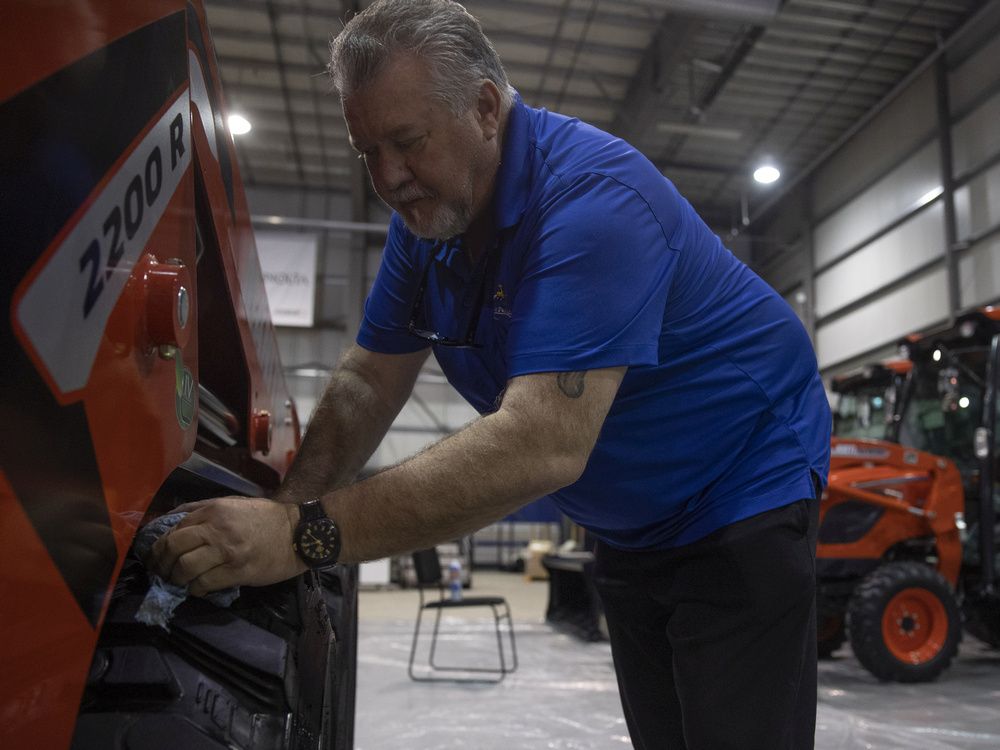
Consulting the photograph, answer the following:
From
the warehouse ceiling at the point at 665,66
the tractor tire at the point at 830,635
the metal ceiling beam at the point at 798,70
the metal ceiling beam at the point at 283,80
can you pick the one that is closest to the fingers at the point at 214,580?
the tractor tire at the point at 830,635

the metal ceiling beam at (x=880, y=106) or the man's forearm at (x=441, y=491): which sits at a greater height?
the metal ceiling beam at (x=880, y=106)

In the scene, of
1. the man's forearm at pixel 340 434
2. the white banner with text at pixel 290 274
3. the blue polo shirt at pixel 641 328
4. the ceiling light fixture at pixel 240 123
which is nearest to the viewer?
the blue polo shirt at pixel 641 328

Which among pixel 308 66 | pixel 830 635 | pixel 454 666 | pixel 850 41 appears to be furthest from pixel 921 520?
pixel 308 66

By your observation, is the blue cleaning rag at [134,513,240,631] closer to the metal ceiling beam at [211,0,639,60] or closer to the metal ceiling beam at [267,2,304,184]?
the metal ceiling beam at [211,0,639,60]

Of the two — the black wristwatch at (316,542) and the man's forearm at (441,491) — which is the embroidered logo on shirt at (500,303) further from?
the black wristwatch at (316,542)

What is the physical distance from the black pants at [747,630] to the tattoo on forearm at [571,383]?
45cm

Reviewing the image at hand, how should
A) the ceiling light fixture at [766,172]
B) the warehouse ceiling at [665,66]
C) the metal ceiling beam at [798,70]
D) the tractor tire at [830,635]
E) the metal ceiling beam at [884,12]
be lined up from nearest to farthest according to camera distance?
the tractor tire at [830,635] → the metal ceiling beam at [884,12] → the warehouse ceiling at [665,66] → the metal ceiling beam at [798,70] → the ceiling light fixture at [766,172]

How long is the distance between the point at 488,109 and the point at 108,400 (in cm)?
78

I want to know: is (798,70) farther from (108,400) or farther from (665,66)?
(108,400)

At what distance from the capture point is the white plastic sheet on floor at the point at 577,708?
11.1 feet

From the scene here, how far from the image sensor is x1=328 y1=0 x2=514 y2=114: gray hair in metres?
1.14

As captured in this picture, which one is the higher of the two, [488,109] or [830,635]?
[488,109]

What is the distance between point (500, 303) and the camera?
4.16 ft

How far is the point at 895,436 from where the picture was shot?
578 cm
